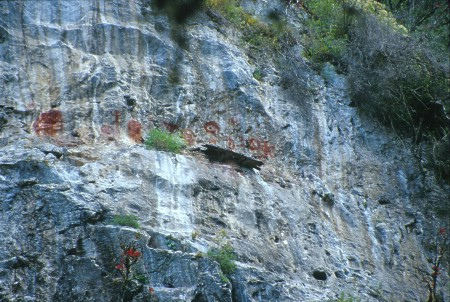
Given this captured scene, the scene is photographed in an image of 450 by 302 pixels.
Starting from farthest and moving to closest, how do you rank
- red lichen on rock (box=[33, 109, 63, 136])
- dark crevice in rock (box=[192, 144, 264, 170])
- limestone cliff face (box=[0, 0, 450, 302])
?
1. dark crevice in rock (box=[192, 144, 264, 170])
2. red lichen on rock (box=[33, 109, 63, 136])
3. limestone cliff face (box=[0, 0, 450, 302])

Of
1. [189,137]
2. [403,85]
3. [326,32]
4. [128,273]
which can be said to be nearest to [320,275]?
[189,137]

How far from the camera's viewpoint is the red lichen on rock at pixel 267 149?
31.1 feet

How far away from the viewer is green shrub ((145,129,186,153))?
27.7 feet

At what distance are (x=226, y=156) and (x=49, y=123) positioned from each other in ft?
8.41

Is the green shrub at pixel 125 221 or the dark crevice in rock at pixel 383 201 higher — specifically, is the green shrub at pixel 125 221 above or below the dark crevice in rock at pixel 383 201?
below

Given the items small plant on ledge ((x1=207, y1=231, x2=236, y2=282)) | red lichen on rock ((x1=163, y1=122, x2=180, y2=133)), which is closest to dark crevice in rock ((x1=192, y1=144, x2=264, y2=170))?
red lichen on rock ((x1=163, y1=122, x2=180, y2=133))

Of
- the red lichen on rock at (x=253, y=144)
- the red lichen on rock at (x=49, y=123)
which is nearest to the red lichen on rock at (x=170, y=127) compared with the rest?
the red lichen on rock at (x=253, y=144)

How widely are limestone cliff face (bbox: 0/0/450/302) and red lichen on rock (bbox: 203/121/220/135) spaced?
54 mm

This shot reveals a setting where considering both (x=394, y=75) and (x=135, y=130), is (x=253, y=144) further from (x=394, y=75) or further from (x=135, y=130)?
(x=394, y=75)

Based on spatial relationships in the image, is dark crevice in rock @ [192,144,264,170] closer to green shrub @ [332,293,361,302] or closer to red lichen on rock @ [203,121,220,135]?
red lichen on rock @ [203,121,220,135]

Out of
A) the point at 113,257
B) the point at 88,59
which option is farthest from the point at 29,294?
the point at 88,59

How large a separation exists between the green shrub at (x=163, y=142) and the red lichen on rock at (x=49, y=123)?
4.01 feet

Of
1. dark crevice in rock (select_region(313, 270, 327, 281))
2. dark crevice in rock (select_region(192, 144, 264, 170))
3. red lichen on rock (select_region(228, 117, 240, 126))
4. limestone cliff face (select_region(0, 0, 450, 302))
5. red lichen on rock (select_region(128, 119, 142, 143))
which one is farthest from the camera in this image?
red lichen on rock (select_region(228, 117, 240, 126))

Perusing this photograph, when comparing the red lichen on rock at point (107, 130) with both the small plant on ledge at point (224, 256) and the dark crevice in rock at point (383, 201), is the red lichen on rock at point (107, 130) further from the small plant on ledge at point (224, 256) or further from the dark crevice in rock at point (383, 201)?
the dark crevice in rock at point (383, 201)
